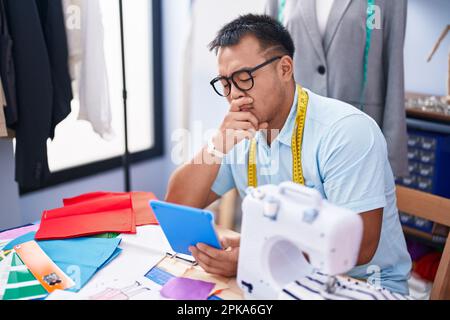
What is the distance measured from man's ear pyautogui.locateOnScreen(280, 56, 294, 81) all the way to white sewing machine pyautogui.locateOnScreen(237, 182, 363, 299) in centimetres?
53

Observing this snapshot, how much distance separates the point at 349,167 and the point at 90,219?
0.79m

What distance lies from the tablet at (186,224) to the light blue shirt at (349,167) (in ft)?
1.34

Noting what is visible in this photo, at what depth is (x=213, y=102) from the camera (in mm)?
3084

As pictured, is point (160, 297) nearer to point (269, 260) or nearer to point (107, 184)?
point (269, 260)

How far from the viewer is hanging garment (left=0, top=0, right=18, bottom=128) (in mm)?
1740

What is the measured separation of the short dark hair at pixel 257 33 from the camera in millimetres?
1405

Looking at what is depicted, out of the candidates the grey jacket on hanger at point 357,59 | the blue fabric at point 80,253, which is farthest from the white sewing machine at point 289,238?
the grey jacket on hanger at point 357,59

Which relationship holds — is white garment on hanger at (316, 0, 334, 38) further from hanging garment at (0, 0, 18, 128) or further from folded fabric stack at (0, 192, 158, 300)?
hanging garment at (0, 0, 18, 128)

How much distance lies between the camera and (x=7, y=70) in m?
1.77

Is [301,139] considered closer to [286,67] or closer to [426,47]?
[286,67]

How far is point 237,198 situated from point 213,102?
63 centimetres

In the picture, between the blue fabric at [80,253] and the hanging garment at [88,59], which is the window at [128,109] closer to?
the hanging garment at [88,59]

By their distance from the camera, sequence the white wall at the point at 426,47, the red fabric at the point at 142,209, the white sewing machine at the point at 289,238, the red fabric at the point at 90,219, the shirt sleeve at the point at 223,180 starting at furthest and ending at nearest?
the white wall at the point at 426,47 → the shirt sleeve at the point at 223,180 → the red fabric at the point at 142,209 → the red fabric at the point at 90,219 → the white sewing machine at the point at 289,238
